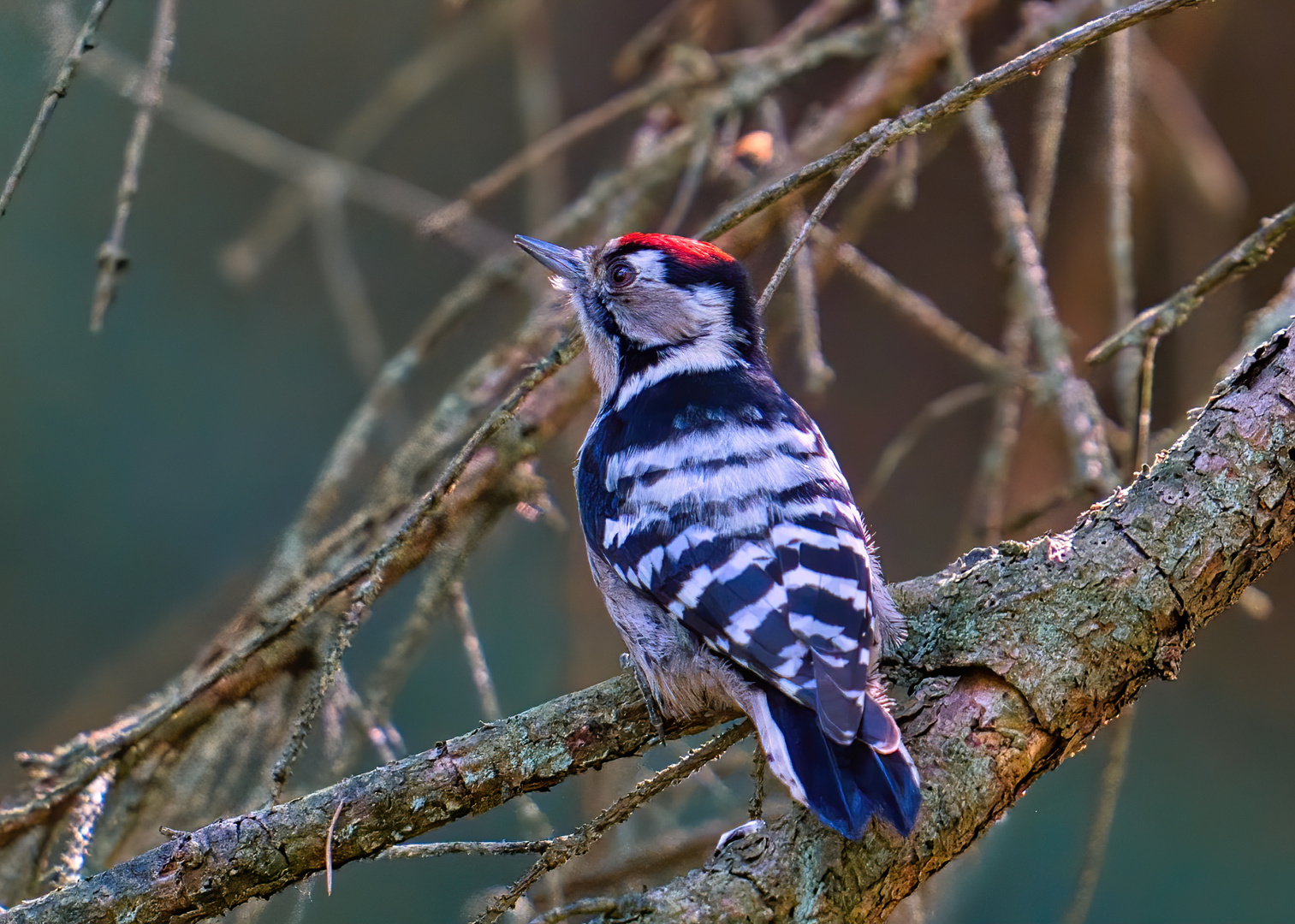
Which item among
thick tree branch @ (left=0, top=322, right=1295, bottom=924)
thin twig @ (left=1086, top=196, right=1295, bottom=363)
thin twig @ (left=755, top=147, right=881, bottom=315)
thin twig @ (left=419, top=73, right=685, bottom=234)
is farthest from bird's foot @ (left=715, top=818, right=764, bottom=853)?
thin twig @ (left=419, top=73, right=685, bottom=234)

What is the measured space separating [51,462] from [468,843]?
4.52 metres

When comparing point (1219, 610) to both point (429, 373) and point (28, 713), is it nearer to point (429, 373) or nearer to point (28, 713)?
point (429, 373)

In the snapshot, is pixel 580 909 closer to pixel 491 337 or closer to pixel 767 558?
pixel 767 558

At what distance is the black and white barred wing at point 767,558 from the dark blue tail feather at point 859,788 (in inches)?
1.1

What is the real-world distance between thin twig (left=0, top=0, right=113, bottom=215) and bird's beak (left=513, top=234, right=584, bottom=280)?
4.34 ft

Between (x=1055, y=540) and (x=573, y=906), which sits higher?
(x=1055, y=540)

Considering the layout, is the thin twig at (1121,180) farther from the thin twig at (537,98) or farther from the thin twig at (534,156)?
the thin twig at (537,98)

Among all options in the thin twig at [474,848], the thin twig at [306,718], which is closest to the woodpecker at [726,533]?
the thin twig at [474,848]

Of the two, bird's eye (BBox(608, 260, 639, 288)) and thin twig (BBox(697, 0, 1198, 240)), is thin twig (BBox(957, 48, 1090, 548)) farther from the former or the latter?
bird's eye (BBox(608, 260, 639, 288))

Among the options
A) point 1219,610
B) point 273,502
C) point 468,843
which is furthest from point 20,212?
point 1219,610

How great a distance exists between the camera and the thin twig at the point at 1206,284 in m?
2.04

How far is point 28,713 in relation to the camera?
4.77m

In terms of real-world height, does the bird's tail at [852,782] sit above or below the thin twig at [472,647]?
below

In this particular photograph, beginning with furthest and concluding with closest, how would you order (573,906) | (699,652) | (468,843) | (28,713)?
1. (28,713)
2. (699,652)
3. (468,843)
4. (573,906)
